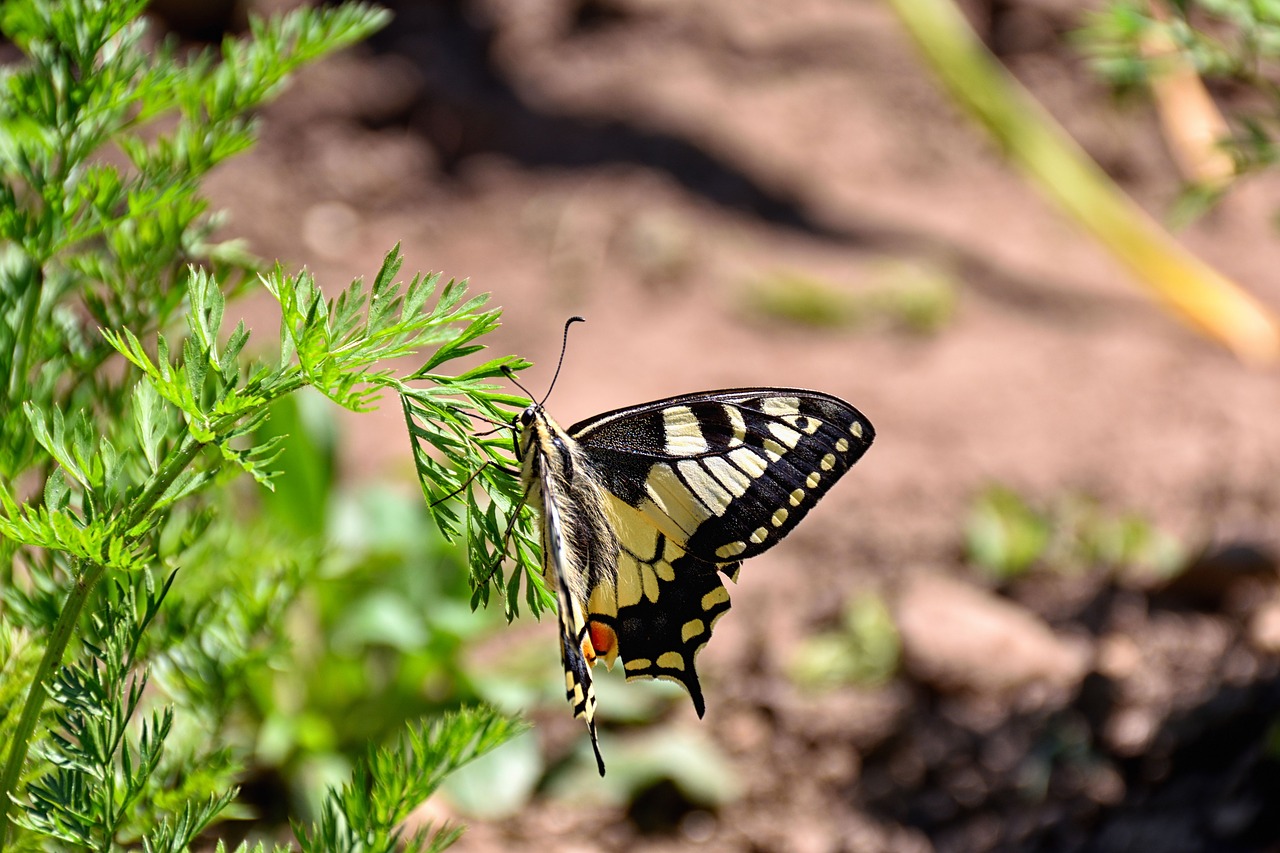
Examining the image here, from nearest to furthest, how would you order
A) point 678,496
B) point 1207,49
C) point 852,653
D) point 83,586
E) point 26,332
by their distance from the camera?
point 83,586
point 26,332
point 678,496
point 1207,49
point 852,653

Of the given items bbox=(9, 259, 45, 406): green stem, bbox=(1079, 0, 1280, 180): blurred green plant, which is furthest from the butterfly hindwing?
bbox=(1079, 0, 1280, 180): blurred green plant

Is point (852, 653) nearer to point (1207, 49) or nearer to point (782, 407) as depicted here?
point (782, 407)

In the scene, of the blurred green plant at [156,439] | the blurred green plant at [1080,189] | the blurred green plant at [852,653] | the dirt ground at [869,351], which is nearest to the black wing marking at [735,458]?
the blurred green plant at [156,439]

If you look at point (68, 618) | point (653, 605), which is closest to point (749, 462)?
point (653, 605)

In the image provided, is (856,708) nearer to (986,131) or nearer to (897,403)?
(897,403)

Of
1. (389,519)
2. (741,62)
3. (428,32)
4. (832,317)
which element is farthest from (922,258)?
(389,519)

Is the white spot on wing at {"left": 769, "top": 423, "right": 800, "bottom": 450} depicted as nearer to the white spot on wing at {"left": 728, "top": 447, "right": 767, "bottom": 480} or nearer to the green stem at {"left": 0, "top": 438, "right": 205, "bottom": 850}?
the white spot on wing at {"left": 728, "top": 447, "right": 767, "bottom": 480}
